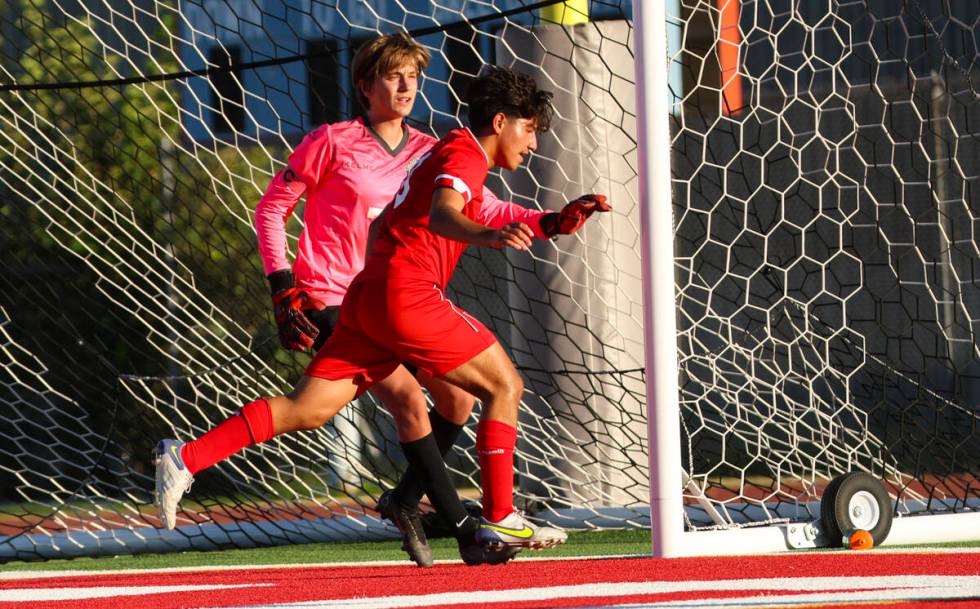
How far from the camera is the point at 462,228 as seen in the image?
3.95m

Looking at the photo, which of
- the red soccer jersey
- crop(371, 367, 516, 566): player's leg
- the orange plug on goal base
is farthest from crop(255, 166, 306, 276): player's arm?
the orange plug on goal base

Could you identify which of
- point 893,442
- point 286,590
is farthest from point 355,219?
point 893,442

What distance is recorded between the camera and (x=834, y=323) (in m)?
9.02

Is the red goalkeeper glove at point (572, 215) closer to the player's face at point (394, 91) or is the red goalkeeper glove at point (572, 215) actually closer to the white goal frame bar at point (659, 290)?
the white goal frame bar at point (659, 290)

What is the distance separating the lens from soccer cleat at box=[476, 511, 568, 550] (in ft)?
14.0

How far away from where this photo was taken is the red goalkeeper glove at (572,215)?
3.97 meters

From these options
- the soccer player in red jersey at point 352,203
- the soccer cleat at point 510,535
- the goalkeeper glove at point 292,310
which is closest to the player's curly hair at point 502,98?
the soccer player in red jersey at point 352,203

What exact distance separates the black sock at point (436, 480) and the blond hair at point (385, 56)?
49.1 inches

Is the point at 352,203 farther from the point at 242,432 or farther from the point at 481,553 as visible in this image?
the point at 481,553

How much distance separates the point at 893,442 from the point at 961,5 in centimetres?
710

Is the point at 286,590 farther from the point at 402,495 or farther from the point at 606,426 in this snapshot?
the point at 606,426

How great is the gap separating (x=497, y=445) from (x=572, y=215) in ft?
2.43

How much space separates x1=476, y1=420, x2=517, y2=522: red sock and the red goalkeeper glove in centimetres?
60

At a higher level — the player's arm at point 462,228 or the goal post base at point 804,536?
the player's arm at point 462,228
